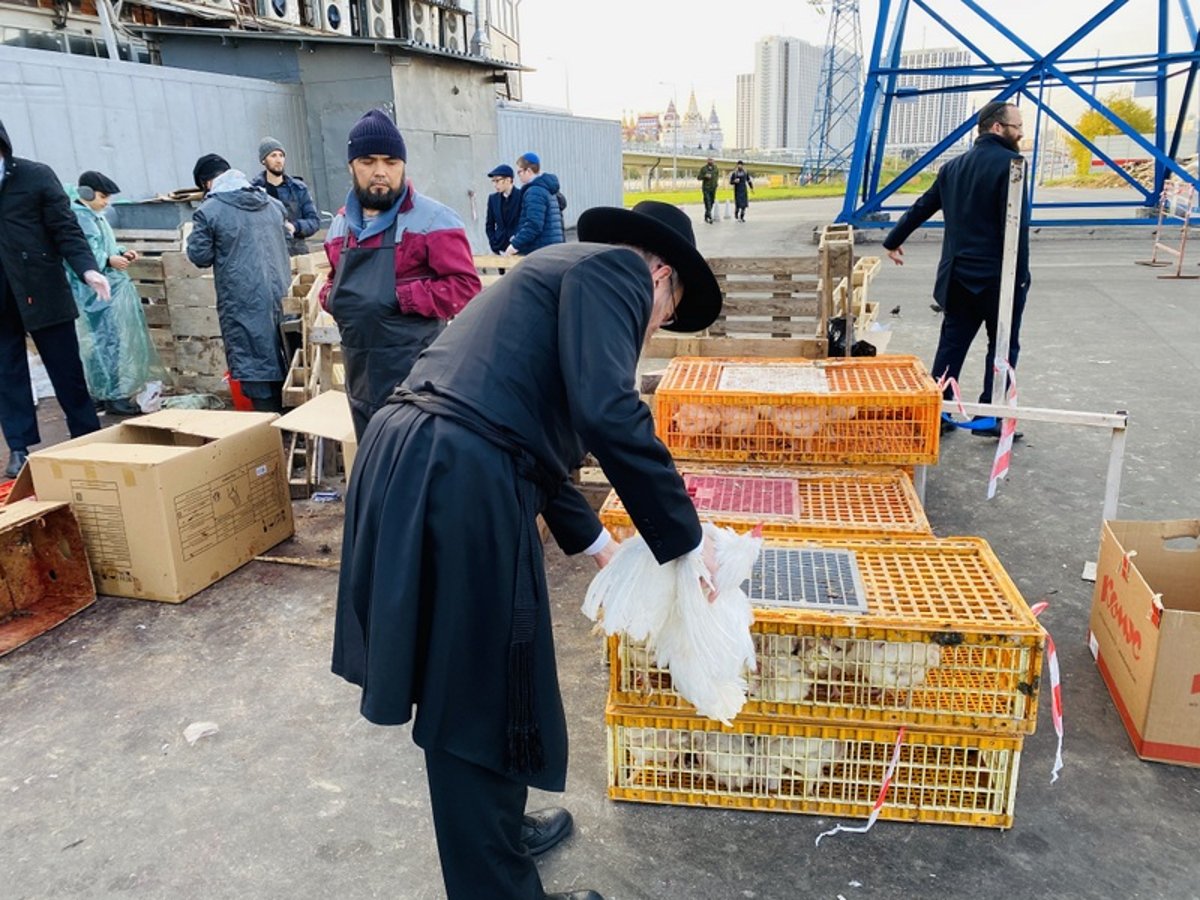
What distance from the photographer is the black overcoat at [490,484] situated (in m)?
1.79

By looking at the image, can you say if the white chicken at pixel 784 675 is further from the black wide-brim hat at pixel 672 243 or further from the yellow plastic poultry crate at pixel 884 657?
the black wide-brim hat at pixel 672 243

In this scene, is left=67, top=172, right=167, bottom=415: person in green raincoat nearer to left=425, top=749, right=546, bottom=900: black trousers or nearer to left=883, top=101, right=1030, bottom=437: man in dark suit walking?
left=883, top=101, right=1030, bottom=437: man in dark suit walking

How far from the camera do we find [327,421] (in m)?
4.76

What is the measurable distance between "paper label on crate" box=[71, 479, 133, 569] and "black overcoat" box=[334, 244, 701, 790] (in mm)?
2695

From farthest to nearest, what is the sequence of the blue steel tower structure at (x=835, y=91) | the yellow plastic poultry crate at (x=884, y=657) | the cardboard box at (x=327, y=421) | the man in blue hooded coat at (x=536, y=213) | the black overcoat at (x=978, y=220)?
the blue steel tower structure at (x=835, y=91)
the man in blue hooded coat at (x=536, y=213)
the black overcoat at (x=978, y=220)
the cardboard box at (x=327, y=421)
the yellow plastic poultry crate at (x=884, y=657)

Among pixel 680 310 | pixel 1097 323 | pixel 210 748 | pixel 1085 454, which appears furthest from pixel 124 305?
pixel 1097 323

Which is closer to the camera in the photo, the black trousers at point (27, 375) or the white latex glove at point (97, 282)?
the white latex glove at point (97, 282)

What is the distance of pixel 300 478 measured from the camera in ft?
18.5

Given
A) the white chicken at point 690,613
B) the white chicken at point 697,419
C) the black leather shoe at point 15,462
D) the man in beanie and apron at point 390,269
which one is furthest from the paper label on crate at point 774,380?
A: the black leather shoe at point 15,462

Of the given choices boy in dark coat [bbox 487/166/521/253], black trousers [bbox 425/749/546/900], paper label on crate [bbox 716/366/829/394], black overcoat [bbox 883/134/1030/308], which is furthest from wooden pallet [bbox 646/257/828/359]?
black trousers [bbox 425/749/546/900]

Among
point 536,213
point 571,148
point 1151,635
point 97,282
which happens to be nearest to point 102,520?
point 97,282

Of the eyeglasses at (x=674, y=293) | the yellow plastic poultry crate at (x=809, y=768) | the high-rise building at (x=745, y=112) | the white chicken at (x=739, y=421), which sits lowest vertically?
the yellow plastic poultry crate at (x=809, y=768)

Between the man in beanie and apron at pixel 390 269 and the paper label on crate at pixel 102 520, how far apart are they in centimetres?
126

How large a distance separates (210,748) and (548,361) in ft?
6.95
